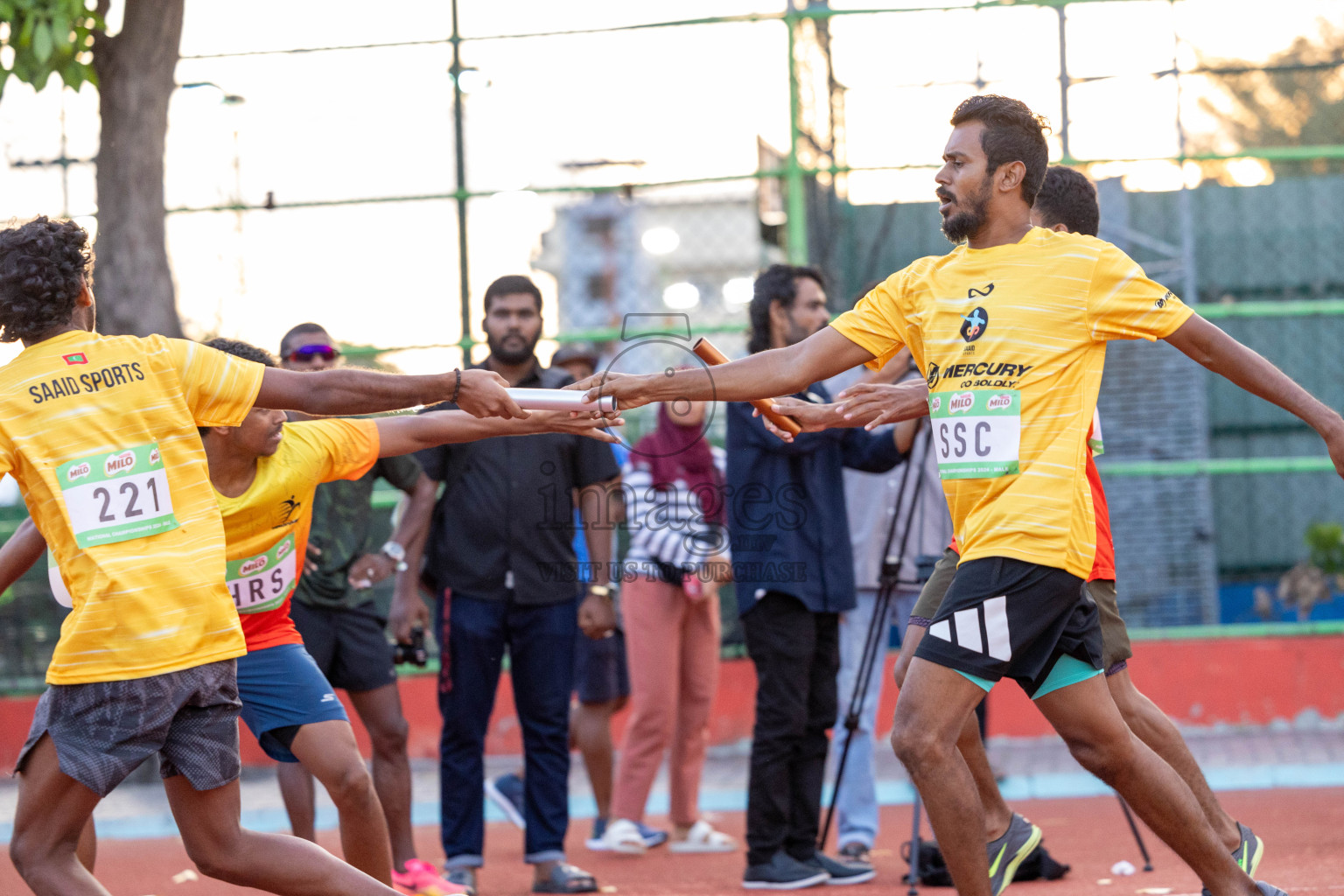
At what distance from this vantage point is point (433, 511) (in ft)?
18.8

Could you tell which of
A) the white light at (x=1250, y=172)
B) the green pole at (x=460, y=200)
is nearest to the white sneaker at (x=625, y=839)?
the green pole at (x=460, y=200)

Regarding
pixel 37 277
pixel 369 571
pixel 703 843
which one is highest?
pixel 37 277

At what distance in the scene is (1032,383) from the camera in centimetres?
360

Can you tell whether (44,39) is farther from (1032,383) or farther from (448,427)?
(1032,383)

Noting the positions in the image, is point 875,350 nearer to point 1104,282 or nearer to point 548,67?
point 1104,282

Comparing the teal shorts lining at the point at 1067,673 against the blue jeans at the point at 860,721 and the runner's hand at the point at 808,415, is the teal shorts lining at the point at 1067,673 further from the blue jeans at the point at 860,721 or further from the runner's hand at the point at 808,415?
the blue jeans at the point at 860,721

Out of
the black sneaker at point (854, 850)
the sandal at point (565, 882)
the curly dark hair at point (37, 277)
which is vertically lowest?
the black sneaker at point (854, 850)

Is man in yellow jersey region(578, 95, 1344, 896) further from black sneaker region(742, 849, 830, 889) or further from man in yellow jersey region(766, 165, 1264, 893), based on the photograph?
black sneaker region(742, 849, 830, 889)

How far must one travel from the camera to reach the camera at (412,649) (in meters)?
5.60

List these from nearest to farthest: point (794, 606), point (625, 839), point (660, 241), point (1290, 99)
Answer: point (794, 606)
point (625, 839)
point (660, 241)
point (1290, 99)

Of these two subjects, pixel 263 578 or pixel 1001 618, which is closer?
pixel 1001 618

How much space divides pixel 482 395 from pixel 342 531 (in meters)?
1.61

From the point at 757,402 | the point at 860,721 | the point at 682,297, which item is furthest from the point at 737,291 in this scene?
the point at 757,402

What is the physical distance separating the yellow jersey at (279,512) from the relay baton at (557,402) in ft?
1.53
